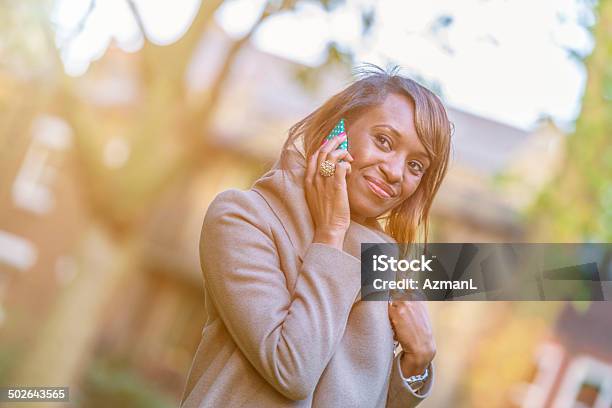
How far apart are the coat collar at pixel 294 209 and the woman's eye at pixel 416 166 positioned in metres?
0.13

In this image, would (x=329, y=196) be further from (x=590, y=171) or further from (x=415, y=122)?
(x=590, y=171)

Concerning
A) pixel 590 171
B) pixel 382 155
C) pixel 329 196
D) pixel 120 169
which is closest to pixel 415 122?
pixel 382 155

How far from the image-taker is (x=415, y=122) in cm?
147

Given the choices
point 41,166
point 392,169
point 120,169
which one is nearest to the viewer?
point 392,169

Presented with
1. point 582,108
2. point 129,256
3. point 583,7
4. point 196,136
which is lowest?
point 129,256

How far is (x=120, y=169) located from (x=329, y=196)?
4.88 meters

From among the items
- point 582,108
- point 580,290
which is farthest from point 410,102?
point 582,108

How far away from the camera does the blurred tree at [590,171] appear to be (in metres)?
5.97

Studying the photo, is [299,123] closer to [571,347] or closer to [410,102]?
[410,102]

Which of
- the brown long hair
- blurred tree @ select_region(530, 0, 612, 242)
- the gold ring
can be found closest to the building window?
blurred tree @ select_region(530, 0, 612, 242)

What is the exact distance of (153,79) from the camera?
6.14 m

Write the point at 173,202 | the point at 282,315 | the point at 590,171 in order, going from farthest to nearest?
the point at 173,202 < the point at 590,171 < the point at 282,315

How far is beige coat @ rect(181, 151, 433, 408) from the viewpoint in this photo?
1331 millimetres

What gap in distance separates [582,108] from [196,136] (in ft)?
9.16
